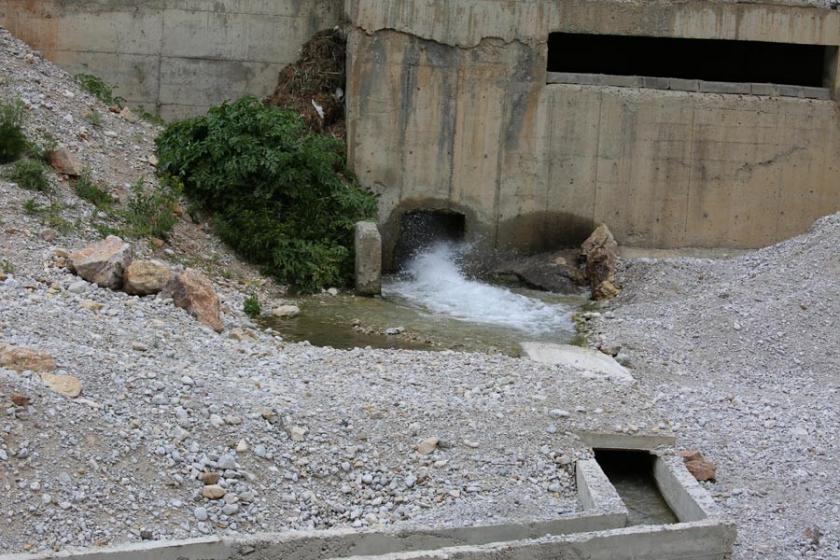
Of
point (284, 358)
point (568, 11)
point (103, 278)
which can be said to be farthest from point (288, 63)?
point (284, 358)

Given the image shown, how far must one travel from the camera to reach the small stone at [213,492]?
633 cm

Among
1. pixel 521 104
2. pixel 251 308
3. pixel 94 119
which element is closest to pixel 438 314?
pixel 251 308

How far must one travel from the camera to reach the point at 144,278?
9.67 meters

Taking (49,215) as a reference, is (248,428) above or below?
below

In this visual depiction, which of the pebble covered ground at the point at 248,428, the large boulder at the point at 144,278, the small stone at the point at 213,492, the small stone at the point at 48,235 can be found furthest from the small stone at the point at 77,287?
the small stone at the point at 213,492

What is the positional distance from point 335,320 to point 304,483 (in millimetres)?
4487

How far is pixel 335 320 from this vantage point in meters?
11.1

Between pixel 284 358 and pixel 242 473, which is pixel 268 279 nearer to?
pixel 284 358

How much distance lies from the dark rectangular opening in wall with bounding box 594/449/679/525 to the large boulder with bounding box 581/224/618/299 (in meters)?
5.27

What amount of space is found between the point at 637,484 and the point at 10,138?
24.0 ft

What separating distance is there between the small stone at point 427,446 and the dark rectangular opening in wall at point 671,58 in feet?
32.7

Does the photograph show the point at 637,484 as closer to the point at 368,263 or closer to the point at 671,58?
the point at 368,263

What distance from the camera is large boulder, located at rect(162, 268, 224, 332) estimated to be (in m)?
9.55

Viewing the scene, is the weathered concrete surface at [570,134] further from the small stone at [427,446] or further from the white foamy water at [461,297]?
the small stone at [427,446]
